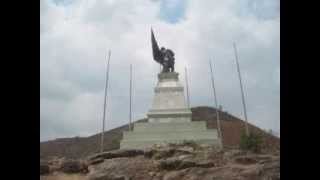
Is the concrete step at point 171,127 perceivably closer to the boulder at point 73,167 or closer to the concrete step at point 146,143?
the concrete step at point 146,143

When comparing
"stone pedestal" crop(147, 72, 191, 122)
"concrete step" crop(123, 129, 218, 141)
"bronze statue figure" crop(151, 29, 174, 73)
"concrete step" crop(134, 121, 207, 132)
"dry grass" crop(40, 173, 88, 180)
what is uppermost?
"bronze statue figure" crop(151, 29, 174, 73)

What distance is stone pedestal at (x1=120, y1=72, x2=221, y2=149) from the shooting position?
25719mm

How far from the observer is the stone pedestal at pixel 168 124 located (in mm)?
25719

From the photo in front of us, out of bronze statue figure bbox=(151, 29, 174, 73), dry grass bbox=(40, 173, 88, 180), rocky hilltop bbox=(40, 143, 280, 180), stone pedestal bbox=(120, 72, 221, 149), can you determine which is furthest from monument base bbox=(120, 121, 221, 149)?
dry grass bbox=(40, 173, 88, 180)

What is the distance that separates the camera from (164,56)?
30281mm

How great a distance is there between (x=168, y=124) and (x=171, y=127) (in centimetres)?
36

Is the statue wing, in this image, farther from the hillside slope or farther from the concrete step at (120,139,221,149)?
the hillside slope

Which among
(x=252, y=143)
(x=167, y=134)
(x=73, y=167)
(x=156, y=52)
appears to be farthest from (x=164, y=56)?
(x=73, y=167)

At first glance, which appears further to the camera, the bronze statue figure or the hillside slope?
the hillside slope

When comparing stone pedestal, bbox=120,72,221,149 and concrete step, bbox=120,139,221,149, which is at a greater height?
stone pedestal, bbox=120,72,221,149

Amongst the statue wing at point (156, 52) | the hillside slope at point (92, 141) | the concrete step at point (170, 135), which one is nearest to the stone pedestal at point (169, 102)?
the statue wing at point (156, 52)

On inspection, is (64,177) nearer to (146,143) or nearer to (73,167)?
(73,167)
